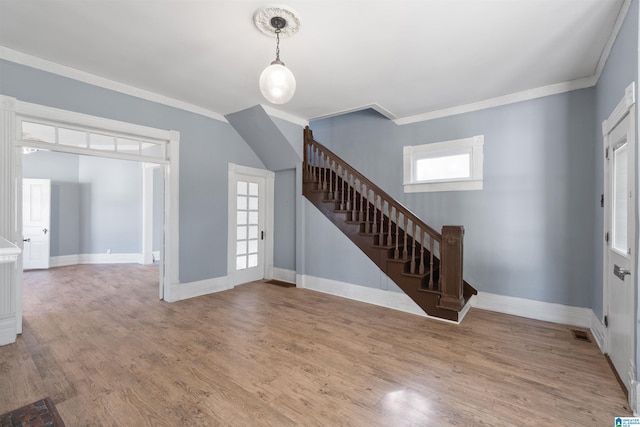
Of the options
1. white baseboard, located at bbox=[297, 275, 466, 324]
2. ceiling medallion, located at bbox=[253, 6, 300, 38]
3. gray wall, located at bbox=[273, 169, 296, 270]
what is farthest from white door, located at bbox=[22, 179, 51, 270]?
ceiling medallion, located at bbox=[253, 6, 300, 38]

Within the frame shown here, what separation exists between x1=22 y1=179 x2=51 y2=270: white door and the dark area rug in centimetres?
603

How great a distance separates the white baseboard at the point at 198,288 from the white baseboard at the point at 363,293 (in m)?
1.31

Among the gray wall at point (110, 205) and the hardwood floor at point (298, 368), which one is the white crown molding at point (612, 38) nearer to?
the hardwood floor at point (298, 368)

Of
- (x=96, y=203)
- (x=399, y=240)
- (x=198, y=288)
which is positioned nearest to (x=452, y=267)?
(x=399, y=240)

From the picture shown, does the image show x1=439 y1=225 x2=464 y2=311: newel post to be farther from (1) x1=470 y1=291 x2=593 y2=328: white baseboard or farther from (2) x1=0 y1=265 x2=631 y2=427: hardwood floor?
(1) x1=470 y1=291 x2=593 y2=328: white baseboard

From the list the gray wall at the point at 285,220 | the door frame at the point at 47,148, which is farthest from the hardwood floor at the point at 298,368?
the gray wall at the point at 285,220

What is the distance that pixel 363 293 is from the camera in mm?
4383

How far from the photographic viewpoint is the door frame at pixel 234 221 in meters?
4.95

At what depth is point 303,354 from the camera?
8.80 ft

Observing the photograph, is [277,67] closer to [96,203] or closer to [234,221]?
[234,221]

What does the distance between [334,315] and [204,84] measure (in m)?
3.43

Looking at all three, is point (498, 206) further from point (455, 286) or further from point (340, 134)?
point (340, 134)

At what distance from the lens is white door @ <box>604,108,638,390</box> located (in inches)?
80.6

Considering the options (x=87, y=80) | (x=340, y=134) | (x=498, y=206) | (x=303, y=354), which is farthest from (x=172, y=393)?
(x=340, y=134)
